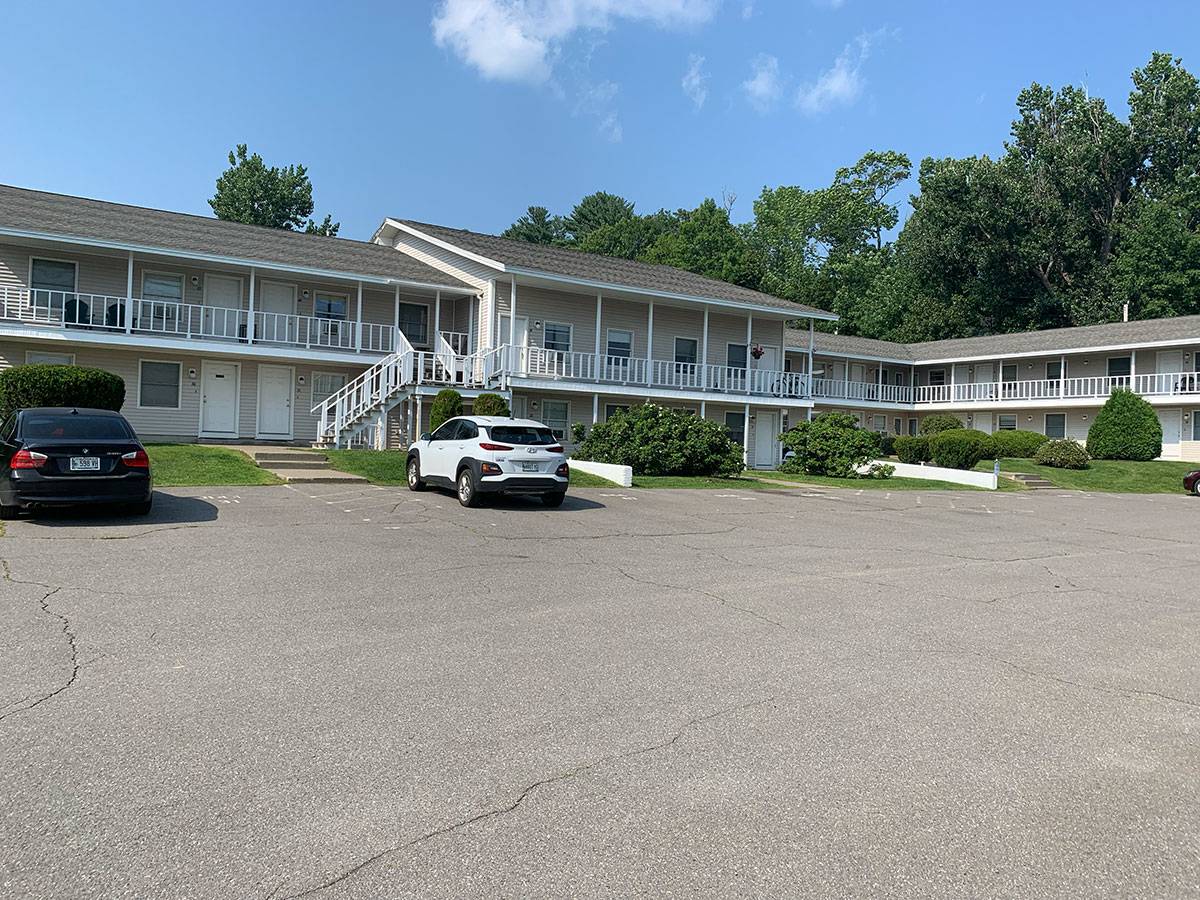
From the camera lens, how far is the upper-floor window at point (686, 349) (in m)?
31.8

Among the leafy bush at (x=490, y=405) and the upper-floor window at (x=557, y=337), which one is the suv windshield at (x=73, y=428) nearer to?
the leafy bush at (x=490, y=405)

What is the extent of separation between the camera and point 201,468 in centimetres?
1783

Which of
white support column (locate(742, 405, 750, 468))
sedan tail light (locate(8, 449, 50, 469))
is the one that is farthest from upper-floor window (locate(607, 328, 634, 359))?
sedan tail light (locate(8, 449, 50, 469))

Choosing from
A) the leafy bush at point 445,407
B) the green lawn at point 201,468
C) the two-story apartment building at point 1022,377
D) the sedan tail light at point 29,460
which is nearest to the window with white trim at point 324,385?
A: the leafy bush at point 445,407

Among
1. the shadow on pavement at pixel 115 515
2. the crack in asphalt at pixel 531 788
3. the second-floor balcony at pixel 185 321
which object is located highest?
the second-floor balcony at pixel 185 321

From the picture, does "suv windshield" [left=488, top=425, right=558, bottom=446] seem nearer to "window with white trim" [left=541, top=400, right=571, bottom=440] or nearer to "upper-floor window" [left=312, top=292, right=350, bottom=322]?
"window with white trim" [left=541, top=400, right=571, bottom=440]

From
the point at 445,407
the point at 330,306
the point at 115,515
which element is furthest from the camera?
the point at 330,306

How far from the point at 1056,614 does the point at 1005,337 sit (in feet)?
142

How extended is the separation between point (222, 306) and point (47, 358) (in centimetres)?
463

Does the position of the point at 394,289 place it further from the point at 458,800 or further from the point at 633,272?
the point at 458,800

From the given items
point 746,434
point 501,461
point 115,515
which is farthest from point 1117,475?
point 115,515

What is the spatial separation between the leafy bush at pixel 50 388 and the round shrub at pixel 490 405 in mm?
8329

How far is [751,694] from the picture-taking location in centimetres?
532

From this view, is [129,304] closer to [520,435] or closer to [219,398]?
[219,398]
